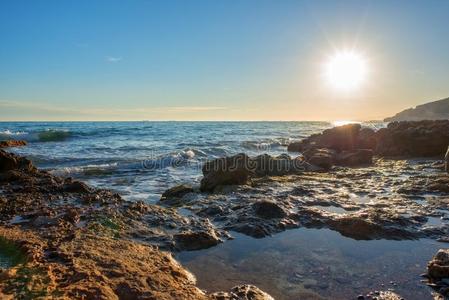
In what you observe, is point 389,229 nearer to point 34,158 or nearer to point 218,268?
point 218,268

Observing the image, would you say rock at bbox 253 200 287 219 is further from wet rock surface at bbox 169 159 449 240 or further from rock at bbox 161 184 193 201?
rock at bbox 161 184 193 201

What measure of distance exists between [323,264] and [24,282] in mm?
3577

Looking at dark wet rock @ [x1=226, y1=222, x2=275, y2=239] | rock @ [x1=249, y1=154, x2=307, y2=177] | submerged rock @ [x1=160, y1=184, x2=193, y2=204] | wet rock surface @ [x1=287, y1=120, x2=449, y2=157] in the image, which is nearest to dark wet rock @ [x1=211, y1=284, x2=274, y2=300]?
dark wet rock @ [x1=226, y1=222, x2=275, y2=239]

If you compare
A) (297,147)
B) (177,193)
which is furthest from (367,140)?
(177,193)

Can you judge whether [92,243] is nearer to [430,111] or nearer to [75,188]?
[75,188]

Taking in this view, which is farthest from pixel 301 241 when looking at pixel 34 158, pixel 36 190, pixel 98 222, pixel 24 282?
pixel 34 158

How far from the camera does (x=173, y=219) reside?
652 cm

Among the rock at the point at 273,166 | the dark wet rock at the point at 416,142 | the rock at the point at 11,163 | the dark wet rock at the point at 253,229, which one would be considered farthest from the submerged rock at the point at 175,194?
the dark wet rock at the point at 416,142

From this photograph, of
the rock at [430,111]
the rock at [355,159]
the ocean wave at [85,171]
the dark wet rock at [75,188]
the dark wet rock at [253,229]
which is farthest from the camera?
the rock at [430,111]

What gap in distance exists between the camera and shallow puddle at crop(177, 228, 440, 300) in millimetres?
4160

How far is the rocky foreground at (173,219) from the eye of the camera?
11.3 ft

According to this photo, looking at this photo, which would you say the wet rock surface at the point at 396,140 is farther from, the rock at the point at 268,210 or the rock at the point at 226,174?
the rock at the point at 268,210

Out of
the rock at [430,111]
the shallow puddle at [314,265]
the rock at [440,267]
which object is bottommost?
the shallow puddle at [314,265]

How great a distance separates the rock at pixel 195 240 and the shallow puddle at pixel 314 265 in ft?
0.49
